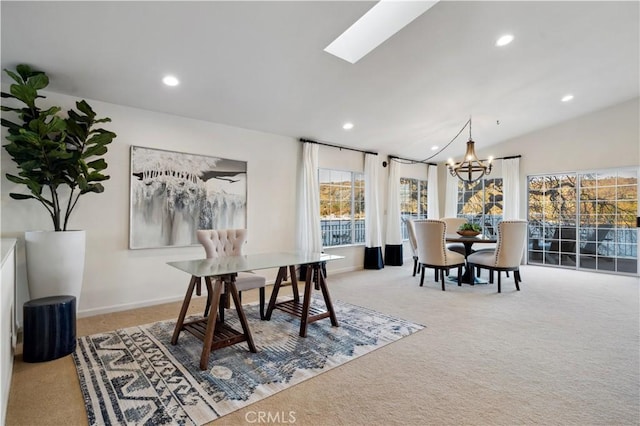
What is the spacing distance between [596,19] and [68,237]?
18.5ft

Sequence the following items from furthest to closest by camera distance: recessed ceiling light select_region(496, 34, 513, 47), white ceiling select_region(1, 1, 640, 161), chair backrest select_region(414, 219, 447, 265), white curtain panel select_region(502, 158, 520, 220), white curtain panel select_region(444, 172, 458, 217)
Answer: white curtain panel select_region(444, 172, 458, 217), white curtain panel select_region(502, 158, 520, 220), chair backrest select_region(414, 219, 447, 265), recessed ceiling light select_region(496, 34, 513, 47), white ceiling select_region(1, 1, 640, 161)

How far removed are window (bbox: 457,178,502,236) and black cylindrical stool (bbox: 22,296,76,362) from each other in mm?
7626

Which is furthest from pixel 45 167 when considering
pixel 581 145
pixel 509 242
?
pixel 581 145

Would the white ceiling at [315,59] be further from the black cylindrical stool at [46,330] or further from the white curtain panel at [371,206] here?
the black cylindrical stool at [46,330]

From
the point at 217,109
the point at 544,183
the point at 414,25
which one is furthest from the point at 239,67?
the point at 544,183

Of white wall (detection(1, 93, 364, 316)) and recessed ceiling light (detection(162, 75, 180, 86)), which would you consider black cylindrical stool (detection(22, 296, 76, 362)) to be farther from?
recessed ceiling light (detection(162, 75, 180, 86))

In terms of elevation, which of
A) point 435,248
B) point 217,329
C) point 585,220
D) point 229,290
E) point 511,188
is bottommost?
point 217,329

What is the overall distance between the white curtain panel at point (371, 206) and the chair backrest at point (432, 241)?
1.42 m

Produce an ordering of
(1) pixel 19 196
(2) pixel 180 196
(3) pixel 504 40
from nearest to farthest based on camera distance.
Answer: (1) pixel 19 196
(3) pixel 504 40
(2) pixel 180 196

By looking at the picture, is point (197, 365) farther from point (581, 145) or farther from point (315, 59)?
point (581, 145)

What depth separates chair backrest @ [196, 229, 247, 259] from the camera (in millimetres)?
3381

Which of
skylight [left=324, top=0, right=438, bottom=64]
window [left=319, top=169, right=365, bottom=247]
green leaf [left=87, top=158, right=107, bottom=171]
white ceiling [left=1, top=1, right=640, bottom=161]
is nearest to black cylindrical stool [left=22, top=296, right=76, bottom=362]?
green leaf [left=87, top=158, right=107, bottom=171]

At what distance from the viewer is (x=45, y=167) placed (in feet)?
9.50

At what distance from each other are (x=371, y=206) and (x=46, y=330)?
5168 mm
